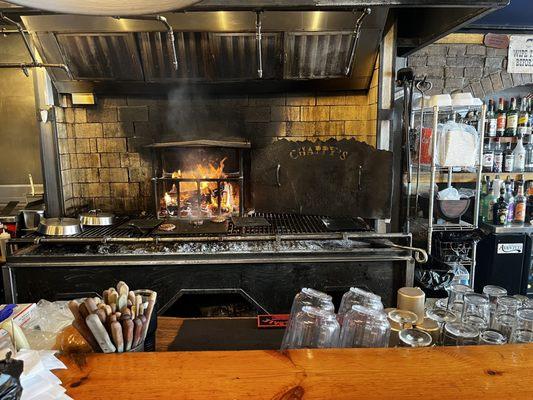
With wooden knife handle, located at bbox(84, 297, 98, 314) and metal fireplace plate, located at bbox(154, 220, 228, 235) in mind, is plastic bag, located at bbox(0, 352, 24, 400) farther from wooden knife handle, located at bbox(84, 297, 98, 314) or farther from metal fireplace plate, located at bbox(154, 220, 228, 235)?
metal fireplace plate, located at bbox(154, 220, 228, 235)

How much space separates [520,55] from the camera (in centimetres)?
431

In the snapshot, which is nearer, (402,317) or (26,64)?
(402,317)

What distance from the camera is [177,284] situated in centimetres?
288

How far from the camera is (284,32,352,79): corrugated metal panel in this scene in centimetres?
335

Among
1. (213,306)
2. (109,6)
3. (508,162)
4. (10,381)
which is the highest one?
(109,6)

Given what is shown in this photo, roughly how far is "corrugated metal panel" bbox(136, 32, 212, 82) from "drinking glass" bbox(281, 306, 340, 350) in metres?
2.87

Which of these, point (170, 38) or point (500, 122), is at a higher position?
point (170, 38)

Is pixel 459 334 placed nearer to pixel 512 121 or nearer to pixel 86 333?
pixel 86 333

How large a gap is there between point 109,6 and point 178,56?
98.5 inches

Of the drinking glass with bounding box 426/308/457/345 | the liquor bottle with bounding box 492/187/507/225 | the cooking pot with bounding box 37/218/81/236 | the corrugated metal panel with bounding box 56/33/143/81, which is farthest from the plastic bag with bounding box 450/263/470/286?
the corrugated metal panel with bounding box 56/33/143/81

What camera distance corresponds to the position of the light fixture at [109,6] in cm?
108

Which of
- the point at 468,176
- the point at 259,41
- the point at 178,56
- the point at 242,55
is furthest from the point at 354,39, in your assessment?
the point at 468,176

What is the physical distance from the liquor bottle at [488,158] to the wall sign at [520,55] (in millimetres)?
874

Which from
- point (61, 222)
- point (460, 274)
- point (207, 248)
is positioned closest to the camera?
point (207, 248)
